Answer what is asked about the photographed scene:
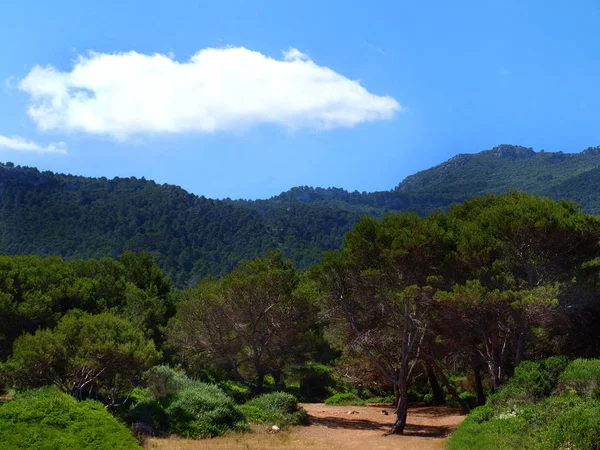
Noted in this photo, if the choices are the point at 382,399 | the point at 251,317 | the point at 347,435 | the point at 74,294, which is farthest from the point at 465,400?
the point at 74,294

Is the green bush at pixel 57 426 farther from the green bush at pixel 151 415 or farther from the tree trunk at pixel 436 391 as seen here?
the tree trunk at pixel 436 391

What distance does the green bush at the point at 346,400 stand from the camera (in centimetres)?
3022

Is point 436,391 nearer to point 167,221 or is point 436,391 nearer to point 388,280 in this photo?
point 388,280

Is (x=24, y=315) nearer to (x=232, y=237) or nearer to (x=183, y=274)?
(x=183, y=274)

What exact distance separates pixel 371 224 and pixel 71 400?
11.1m

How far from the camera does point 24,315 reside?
907 inches

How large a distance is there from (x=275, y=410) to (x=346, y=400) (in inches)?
459

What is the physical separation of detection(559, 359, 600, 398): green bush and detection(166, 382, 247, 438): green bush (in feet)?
33.2

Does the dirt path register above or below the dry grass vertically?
below

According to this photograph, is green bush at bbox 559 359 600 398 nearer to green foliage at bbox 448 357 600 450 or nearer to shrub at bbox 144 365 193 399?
green foliage at bbox 448 357 600 450

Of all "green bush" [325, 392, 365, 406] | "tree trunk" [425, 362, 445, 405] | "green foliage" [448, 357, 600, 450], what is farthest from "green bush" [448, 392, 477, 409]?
"green foliage" [448, 357, 600, 450]

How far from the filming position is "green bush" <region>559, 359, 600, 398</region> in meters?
14.0

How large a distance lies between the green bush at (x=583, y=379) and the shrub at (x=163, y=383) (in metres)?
13.6

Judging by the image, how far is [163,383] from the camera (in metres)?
21.2
